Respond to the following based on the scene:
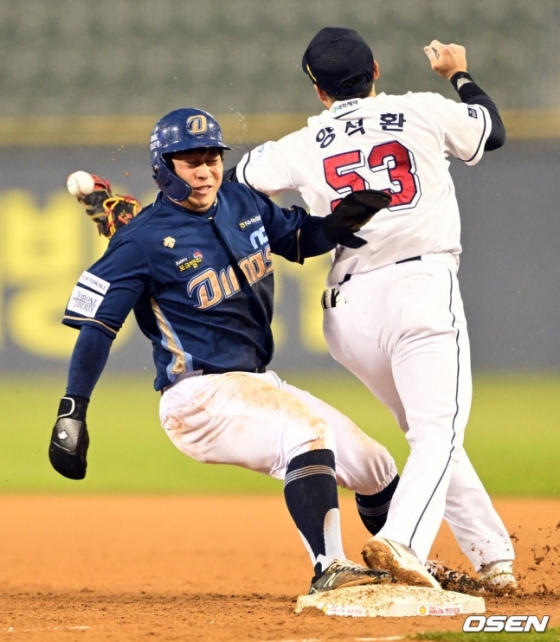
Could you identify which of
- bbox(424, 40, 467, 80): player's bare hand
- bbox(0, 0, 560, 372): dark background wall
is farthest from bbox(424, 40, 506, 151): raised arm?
bbox(0, 0, 560, 372): dark background wall

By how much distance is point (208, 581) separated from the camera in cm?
464

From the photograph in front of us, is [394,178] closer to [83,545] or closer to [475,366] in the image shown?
[83,545]

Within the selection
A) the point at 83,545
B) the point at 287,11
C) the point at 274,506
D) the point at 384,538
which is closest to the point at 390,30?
the point at 287,11

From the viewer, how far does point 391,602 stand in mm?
2801

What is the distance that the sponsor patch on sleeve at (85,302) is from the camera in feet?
10.4

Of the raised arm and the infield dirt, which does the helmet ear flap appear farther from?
the infield dirt

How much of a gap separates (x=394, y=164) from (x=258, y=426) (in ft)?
3.32

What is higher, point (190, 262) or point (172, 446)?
point (190, 262)

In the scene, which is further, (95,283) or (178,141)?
(178,141)

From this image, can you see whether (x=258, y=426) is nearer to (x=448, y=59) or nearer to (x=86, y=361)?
(x=86, y=361)

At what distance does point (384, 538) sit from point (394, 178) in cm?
120

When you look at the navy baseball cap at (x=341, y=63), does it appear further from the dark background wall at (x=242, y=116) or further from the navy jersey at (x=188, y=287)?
the dark background wall at (x=242, y=116)

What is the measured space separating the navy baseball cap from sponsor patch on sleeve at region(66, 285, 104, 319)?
112 cm

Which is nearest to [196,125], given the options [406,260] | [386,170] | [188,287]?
[188,287]
